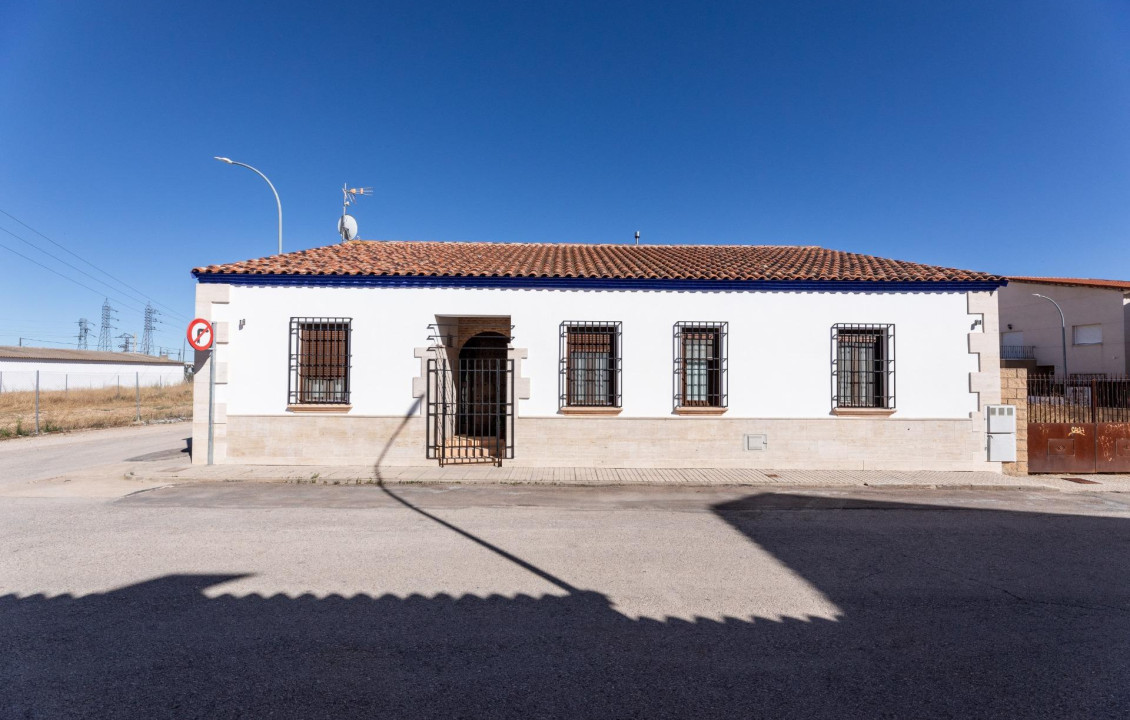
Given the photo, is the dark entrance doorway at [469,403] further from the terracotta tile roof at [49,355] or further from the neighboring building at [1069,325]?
the terracotta tile roof at [49,355]

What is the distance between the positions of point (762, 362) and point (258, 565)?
29.3ft

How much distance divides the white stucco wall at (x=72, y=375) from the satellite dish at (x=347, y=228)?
25099 mm

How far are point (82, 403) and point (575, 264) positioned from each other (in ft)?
102

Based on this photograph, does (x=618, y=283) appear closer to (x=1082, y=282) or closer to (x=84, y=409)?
(x=84, y=409)

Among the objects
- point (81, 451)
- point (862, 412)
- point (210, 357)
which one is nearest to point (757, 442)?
point (862, 412)

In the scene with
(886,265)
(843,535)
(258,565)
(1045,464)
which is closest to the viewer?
(258,565)

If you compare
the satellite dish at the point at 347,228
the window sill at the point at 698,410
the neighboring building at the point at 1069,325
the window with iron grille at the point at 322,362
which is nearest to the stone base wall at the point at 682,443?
the window sill at the point at 698,410

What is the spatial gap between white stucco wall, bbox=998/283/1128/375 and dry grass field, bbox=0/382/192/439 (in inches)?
1517

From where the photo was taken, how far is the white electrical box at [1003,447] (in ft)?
33.4

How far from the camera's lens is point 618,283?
10.5m

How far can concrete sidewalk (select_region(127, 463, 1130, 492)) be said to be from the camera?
898 cm

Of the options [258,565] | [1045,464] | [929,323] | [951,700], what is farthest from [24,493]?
[1045,464]

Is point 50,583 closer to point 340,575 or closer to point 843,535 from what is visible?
point 340,575

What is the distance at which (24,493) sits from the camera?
7.98 metres
